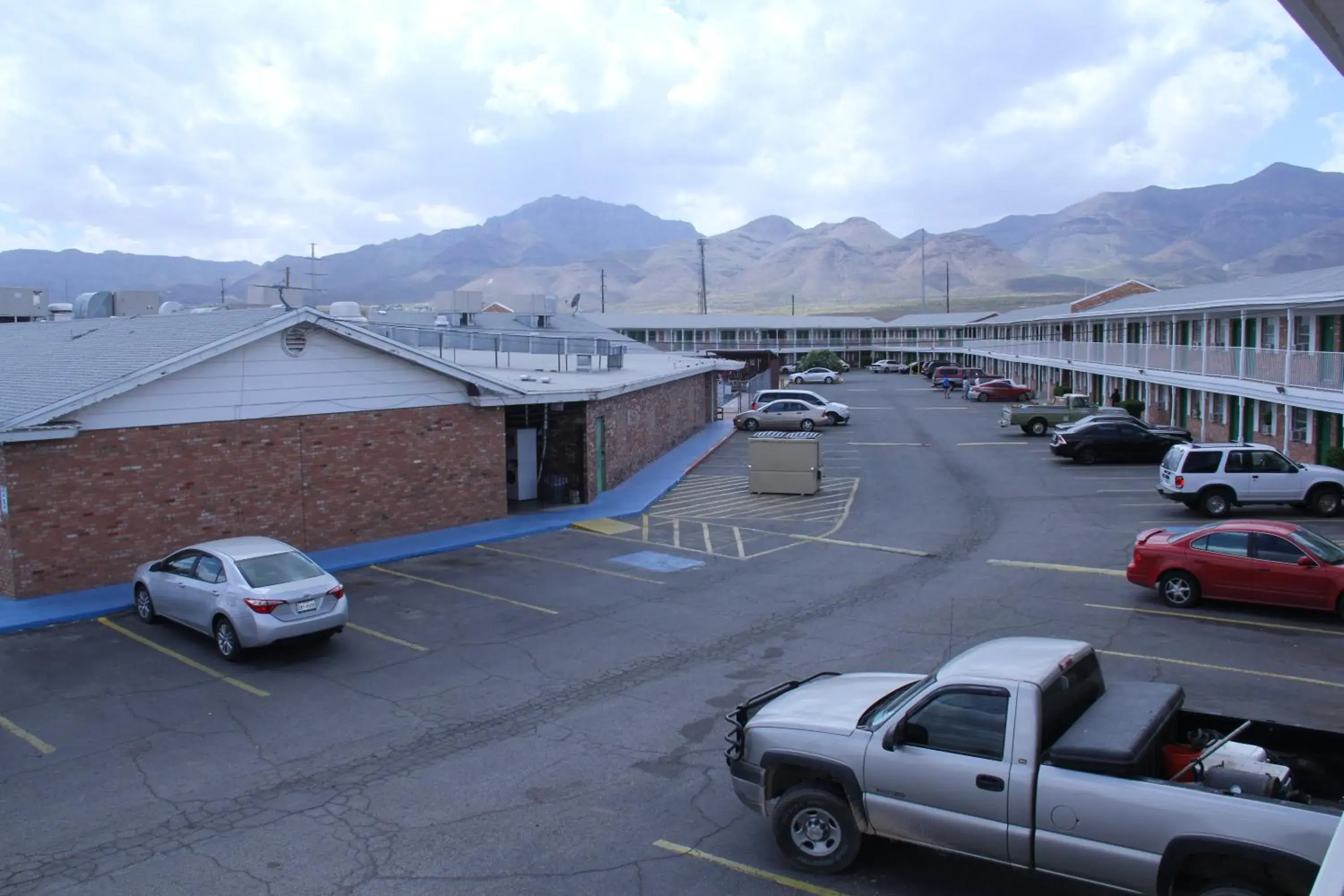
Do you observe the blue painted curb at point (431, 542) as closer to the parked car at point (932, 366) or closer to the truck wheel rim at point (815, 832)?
the truck wheel rim at point (815, 832)

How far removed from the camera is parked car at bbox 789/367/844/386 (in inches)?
3022

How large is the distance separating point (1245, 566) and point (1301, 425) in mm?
16994

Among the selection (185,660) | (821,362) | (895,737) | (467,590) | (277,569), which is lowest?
(185,660)

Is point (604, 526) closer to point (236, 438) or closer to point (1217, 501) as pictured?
point (236, 438)

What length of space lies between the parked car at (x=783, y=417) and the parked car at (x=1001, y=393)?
17.5 m

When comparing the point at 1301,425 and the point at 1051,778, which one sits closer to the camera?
the point at 1051,778

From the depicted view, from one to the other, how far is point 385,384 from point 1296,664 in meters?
16.4

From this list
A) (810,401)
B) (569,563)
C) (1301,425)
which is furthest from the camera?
(810,401)

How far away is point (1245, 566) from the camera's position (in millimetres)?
15328

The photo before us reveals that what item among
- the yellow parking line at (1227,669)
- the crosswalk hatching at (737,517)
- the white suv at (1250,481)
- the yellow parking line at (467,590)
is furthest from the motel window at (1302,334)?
the yellow parking line at (467,590)

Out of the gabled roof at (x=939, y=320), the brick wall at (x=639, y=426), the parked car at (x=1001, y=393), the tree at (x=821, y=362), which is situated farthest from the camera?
the gabled roof at (x=939, y=320)

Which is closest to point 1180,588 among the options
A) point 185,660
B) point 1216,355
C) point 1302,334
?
point 185,660

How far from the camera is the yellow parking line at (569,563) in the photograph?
1820 cm

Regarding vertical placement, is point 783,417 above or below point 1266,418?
below
